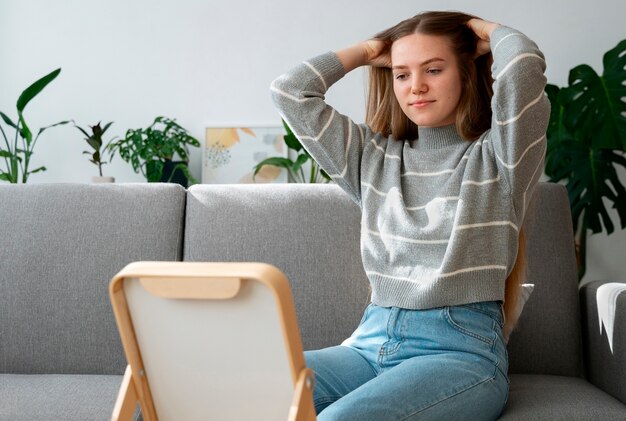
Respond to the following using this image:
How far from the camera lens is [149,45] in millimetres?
3924

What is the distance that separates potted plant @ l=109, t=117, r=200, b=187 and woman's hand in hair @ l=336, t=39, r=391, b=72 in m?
1.93

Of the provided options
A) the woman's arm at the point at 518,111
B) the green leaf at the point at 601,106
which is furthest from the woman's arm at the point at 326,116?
the green leaf at the point at 601,106

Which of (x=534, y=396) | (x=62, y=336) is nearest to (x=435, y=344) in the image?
(x=534, y=396)

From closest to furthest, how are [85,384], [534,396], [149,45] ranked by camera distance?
[534,396], [85,384], [149,45]

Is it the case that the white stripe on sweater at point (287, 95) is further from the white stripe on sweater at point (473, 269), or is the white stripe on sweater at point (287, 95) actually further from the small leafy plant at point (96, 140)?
the small leafy plant at point (96, 140)

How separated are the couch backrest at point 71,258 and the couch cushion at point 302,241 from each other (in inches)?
3.6

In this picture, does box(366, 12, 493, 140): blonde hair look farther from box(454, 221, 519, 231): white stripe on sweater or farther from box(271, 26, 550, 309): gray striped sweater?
box(454, 221, 519, 231): white stripe on sweater

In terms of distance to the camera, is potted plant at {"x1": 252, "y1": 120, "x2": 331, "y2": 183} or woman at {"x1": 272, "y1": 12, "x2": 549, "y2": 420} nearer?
woman at {"x1": 272, "y1": 12, "x2": 549, "y2": 420}

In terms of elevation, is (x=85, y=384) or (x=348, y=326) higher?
(x=348, y=326)

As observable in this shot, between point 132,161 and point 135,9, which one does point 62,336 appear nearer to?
point 132,161

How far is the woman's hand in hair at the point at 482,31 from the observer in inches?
68.6

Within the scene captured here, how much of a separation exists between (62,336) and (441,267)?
1.00 meters

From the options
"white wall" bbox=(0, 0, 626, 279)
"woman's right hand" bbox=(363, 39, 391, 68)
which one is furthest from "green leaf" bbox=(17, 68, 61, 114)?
"woman's right hand" bbox=(363, 39, 391, 68)

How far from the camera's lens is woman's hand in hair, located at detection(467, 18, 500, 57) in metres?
1.74
